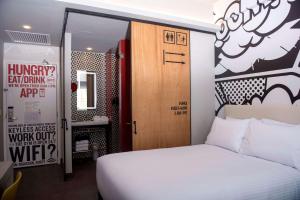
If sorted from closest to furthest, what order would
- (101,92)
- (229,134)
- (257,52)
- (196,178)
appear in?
(196,178) → (229,134) → (257,52) → (101,92)

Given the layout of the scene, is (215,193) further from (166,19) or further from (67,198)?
(166,19)

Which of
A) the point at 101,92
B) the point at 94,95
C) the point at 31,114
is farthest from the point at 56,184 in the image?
the point at 101,92

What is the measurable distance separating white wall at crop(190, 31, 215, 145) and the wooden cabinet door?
13 centimetres

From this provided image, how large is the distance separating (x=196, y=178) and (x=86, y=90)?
353 centimetres

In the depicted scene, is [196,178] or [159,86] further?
[159,86]

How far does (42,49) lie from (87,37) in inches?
44.9

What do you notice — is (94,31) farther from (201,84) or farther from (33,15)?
(201,84)

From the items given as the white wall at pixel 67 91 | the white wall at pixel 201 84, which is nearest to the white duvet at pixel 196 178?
the white wall at pixel 201 84

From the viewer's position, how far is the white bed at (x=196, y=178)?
1.39 metres

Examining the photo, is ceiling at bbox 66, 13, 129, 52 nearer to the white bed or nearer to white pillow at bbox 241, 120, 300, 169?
the white bed

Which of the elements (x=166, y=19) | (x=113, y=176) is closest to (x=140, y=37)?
(x=166, y=19)

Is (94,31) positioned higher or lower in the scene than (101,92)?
higher

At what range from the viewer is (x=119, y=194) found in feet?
4.90

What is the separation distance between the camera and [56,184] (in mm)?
3078
